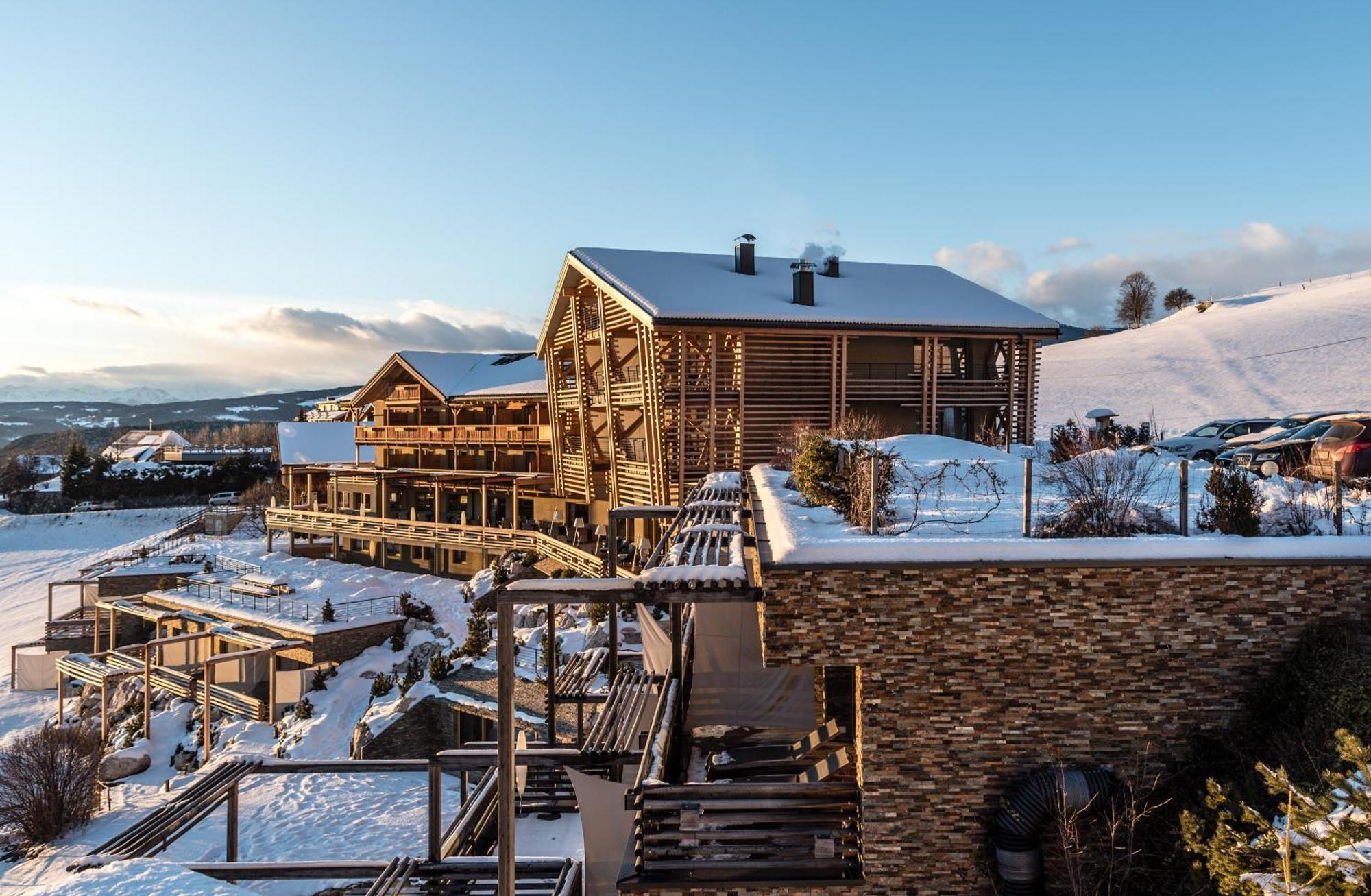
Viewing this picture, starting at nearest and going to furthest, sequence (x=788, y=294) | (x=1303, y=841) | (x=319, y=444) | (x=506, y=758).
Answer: (x=1303, y=841), (x=506, y=758), (x=788, y=294), (x=319, y=444)

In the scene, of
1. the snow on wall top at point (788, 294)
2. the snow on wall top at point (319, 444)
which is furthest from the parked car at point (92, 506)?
the snow on wall top at point (788, 294)

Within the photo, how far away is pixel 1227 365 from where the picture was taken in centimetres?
5447

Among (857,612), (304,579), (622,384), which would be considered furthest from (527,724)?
(304,579)

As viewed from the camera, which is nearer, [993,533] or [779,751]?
[993,533]

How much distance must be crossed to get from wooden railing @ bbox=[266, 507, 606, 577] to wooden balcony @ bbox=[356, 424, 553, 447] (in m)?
4.02

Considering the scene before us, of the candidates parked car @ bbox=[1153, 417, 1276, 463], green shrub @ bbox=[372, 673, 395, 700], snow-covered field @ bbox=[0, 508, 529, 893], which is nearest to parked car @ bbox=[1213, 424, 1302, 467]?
parked car @ bbox=[1153, 417, 1276, 463]

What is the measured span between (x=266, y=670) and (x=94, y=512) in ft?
181

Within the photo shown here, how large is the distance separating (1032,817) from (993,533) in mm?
2966

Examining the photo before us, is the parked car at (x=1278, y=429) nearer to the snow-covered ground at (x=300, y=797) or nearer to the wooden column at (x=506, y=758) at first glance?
the snow-covered ground at (x=300, y=797)

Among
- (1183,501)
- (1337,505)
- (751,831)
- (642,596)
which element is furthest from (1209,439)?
(642,596)

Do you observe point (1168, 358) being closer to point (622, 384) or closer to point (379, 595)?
point (622, 384)

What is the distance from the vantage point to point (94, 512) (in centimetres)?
6919

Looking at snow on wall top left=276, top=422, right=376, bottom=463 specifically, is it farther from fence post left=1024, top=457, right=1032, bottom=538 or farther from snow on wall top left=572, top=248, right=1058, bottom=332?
fence post left=1024, top=457, right=1032, bottom=538

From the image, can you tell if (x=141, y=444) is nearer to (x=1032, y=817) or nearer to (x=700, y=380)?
(x=700, y=380)
